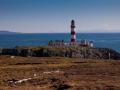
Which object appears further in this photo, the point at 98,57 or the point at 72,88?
the point at 98,57

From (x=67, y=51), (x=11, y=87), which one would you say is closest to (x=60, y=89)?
(x=11, y=87)

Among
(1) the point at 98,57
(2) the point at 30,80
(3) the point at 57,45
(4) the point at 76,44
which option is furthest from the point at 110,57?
(2) the point at 30,80

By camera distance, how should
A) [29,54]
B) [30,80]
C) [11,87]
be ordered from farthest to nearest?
[29,54] → [30,80] → [11,87]

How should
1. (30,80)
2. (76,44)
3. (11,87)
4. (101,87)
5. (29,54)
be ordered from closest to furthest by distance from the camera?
(101,87)
(11,87)
(30,80)
(29,54)
(76,44)

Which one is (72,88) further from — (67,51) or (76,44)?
(76,44)

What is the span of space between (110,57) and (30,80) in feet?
201

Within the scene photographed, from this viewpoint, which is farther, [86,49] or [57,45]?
[57,45]

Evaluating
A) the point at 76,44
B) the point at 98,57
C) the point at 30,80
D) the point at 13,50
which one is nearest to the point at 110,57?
the point at 98,57

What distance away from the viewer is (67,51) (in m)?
95.7

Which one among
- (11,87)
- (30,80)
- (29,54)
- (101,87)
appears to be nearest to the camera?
(101,87)

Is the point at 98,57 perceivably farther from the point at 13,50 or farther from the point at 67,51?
the point at 13,50

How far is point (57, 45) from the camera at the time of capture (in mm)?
109250

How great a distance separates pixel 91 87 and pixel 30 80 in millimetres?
13336

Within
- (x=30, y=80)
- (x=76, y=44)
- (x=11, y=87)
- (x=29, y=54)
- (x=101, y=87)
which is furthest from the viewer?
(x=76, y=44)
